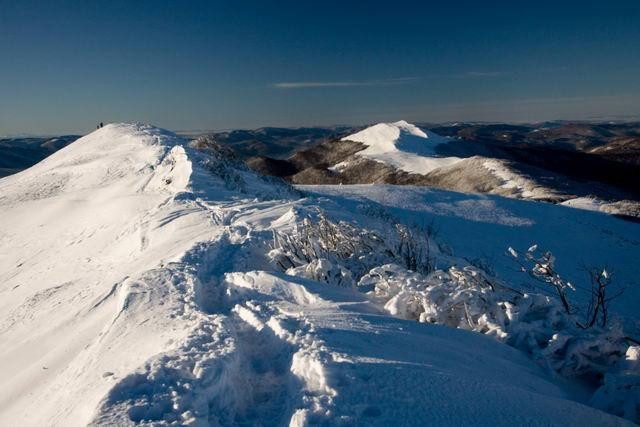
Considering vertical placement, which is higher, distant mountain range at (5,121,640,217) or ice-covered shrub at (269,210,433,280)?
ice-covered shrub at (269,210,433,280)

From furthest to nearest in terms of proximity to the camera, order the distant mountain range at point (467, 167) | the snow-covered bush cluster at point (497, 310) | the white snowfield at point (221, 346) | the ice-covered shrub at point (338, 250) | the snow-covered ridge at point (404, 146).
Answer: the snow-covered ridge at point (404, 146) < the distant mountain range at point (467, 167) < the ice-covered shrub at point (338, 250) < the snow-covered bush cluster at point (497, 310) < the white snowfield at point (221, 346)

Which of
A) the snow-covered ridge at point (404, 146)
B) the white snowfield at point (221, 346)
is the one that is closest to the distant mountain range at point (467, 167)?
the snow-covered ridge at point (404, 146)

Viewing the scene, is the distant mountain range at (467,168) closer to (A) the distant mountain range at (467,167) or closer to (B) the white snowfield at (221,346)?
(A) the distant mountain range at (467,167)

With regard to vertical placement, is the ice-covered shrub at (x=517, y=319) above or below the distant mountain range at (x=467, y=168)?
above

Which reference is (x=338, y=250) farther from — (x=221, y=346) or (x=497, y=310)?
(x=221, y=346)

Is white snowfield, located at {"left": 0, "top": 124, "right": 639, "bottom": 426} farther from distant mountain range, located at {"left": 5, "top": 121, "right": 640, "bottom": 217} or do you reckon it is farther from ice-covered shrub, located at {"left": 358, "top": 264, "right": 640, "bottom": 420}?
distant mountain range, located at {"left": 5, "top": 121, "right": 640, "bottom": 217}

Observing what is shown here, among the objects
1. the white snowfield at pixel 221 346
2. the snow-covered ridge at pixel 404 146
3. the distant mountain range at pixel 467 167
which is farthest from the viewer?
the snow-covered ridge at pixel 404 146

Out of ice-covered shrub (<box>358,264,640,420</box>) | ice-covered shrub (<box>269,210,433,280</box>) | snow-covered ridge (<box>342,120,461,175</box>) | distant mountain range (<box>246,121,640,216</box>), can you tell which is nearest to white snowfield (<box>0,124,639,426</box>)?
ice-covered shrub (<box>358,264,640,420</box>)
